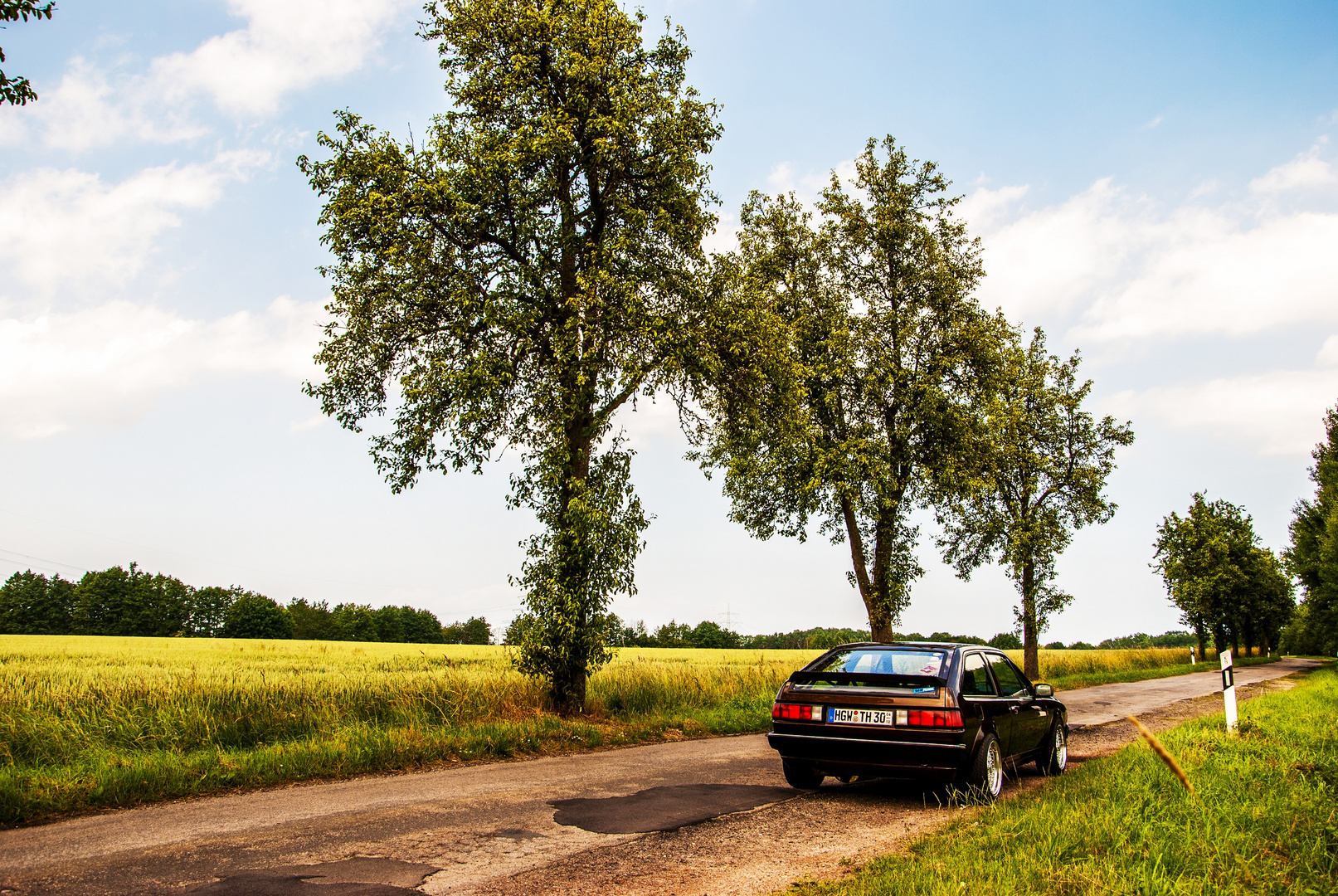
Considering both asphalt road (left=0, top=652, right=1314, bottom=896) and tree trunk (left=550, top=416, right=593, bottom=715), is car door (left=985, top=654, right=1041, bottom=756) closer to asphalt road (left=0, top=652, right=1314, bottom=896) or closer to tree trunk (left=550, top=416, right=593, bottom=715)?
asphalt road (left=0, top=652, right=1314, bottom=896)

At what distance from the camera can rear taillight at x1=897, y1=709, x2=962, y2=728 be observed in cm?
654

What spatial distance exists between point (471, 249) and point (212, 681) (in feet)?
29.1

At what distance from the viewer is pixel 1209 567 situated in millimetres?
48281

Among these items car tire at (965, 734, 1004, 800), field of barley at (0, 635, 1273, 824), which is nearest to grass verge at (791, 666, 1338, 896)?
car tire at (965, 734, 1004, 800)

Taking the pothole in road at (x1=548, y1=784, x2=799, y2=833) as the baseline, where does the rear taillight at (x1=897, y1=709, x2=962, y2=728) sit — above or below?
above

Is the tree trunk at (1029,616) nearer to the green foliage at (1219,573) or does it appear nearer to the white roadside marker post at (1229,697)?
the white roadside marker post at (1229,697)

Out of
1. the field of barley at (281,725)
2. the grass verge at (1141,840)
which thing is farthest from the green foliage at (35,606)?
the grass verge at (1141,840)

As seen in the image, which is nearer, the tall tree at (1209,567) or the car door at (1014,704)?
the car door at (1014,704)

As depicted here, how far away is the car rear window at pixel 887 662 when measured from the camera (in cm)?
711

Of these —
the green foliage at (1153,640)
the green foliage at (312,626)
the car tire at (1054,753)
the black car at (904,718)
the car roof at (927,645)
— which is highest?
the car roof at (927,645)

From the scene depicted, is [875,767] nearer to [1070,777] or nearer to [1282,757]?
[1070,777]

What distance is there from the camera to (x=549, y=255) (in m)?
14.3

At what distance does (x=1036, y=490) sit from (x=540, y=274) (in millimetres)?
23038

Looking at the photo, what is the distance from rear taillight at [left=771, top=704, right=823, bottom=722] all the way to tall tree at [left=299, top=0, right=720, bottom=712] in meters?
5.85
